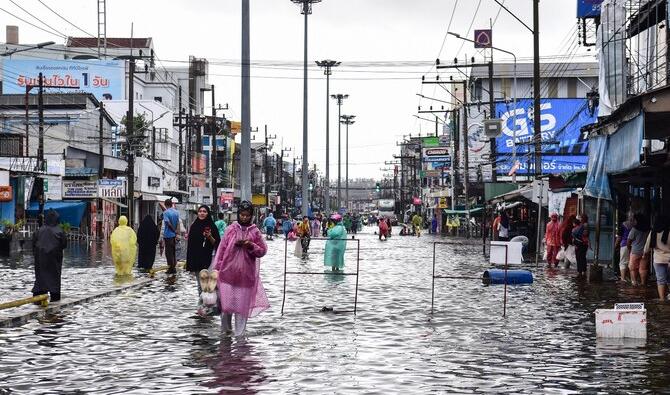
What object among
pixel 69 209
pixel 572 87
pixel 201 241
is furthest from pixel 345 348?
pixel 572 87

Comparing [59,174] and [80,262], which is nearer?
[80,262]

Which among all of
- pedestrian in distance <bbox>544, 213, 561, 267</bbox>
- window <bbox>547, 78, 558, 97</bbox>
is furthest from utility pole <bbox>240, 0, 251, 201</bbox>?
window <bbox>547, 78, 558, 97</bbox>

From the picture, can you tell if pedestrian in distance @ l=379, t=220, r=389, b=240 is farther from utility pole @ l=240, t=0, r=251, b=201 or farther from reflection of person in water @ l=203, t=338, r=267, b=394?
reflection of person in water @ l=203, t=338, r=267, b=394

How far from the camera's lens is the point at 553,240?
101 ft

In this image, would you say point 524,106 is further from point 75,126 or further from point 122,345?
point 122,345

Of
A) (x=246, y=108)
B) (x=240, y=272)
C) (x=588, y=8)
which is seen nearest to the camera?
(x=240, y=272)

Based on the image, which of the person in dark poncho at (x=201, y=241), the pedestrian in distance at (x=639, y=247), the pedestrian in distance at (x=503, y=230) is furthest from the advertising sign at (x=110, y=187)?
the person in dark poncho at (x=201, y=241)

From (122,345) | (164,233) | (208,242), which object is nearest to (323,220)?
(164,233)

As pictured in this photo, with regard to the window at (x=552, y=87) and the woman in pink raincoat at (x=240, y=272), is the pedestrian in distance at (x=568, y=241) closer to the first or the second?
the woman in pink raincoat at (x=240, y=272)

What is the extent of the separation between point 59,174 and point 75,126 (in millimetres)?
11130

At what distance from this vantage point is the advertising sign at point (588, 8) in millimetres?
34344

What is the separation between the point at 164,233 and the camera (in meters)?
25.0

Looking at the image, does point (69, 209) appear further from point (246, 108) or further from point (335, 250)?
point (335, 250)

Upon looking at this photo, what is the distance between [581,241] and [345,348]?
15793mm
